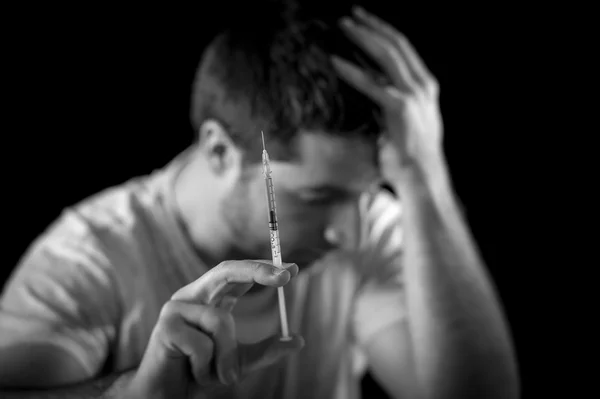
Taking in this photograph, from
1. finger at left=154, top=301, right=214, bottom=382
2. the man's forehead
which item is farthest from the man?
finger at left=154, top=301, right=214, bottom=382

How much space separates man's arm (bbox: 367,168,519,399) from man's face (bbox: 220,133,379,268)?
0.48 ft

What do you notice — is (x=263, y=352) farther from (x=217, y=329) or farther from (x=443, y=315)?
(x=443, y=315)

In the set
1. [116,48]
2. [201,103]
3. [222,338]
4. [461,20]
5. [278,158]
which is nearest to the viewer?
[222,338]

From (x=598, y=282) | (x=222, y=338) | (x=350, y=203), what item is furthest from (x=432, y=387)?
(x=598, y=282)

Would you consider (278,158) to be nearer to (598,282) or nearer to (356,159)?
(356,159)

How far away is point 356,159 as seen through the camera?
3.76ft

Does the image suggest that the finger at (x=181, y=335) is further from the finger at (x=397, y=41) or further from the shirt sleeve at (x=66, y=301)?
the finger at (x=397, y=41)

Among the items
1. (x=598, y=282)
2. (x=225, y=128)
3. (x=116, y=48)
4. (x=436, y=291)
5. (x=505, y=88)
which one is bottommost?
(x=598, y=282)

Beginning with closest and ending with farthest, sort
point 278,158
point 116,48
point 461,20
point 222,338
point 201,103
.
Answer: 1. point 222,338
2. point 278,158
3. point 201,103
4. point 116,48
5. point 461,20

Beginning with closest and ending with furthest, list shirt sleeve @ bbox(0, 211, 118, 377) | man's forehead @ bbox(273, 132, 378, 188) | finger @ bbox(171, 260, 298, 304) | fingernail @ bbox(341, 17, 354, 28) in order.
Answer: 1. finger @ bbox(171, 260, 298, 304)
2. shirt sleeve @ bbox(0, 211, 118, 377)
3. man's forehead @ bbox(273, 132, 378, 188)
4. fingernail @ bbox(341, 17, 354, 28)

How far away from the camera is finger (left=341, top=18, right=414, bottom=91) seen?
4.01 ft

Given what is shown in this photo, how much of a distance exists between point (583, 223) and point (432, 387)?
837mm

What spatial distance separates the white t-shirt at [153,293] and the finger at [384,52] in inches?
12.2

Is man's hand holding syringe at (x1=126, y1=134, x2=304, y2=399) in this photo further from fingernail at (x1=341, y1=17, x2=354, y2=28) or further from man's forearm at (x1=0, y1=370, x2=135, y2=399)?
fingernail at (x1=341, y1=17, x2=354, y2=28)
